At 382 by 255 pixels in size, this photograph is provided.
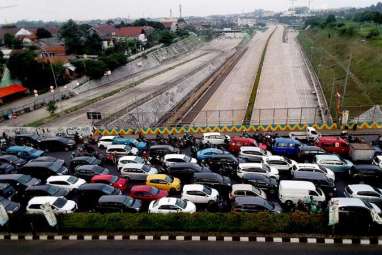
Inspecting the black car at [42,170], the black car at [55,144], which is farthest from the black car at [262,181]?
the black car at [55,144]

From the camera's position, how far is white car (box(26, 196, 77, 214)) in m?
18.6

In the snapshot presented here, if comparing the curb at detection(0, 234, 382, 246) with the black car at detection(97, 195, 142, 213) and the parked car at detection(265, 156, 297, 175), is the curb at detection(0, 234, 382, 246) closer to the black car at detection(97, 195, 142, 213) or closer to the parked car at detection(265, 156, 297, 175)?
the black car at detection(97, 195, 142, 213)

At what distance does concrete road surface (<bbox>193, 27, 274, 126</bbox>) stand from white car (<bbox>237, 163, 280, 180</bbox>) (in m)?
12.3

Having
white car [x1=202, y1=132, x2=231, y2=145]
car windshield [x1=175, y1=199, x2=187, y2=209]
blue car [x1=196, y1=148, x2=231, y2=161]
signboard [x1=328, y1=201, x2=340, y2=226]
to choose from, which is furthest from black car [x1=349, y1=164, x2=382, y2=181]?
car windshield [x1=175, y1=199, x2=187, y2=209]

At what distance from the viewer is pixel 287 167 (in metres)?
24.5

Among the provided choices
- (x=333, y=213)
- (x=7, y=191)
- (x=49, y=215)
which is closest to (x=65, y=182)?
(x=7, y=191)

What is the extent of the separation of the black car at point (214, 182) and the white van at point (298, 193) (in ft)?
11.1

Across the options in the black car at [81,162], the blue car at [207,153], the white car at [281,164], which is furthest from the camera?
the blue car at [207,153]

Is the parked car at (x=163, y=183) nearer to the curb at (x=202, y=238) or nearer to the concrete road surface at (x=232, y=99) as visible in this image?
the curb at (x=202, y=238)

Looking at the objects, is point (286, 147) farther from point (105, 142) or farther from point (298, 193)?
point (105, 142)

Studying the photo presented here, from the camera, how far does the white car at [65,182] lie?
21.9 meters

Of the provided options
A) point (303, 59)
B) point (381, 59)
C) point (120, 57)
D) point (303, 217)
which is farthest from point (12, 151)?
point (303, 59)

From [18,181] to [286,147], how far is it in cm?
1995

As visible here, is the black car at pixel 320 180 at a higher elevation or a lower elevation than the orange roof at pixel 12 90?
→ lower
